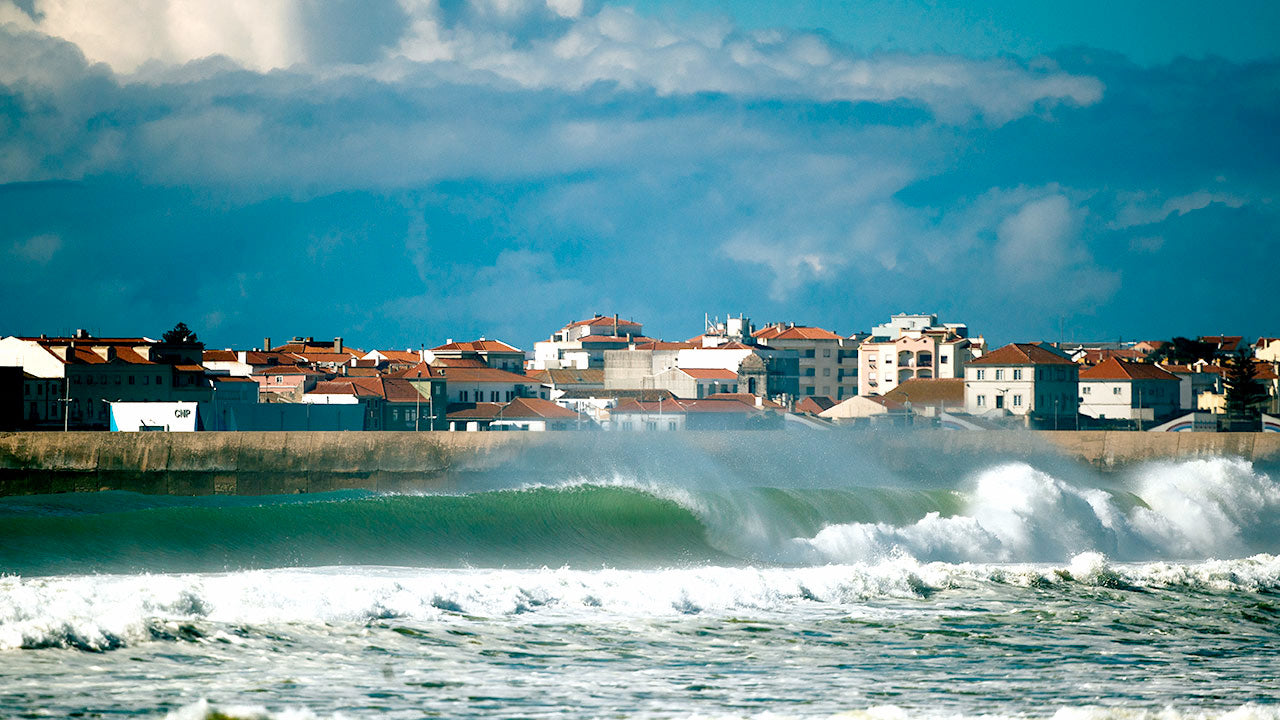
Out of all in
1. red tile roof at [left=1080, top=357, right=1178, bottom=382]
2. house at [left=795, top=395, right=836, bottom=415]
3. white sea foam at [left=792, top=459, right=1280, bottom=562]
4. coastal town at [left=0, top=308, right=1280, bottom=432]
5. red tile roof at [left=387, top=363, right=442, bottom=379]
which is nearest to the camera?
white sea foam at [left=792, top=459, right=1280, bottom=562]

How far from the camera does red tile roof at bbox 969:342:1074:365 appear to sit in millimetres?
80125

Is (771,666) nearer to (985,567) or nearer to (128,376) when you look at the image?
(985,567)

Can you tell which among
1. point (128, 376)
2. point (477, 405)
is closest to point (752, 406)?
point (477, 405)

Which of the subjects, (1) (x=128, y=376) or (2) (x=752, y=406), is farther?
(2) (x=752, y=406)

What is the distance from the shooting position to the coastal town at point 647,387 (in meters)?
66.4

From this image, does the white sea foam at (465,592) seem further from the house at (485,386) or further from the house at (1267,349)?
the house at (1267,349)

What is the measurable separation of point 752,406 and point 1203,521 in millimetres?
50099

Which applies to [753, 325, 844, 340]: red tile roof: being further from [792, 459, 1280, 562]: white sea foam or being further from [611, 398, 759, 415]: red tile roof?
[792, 459, 1280, 562]: white sea foam

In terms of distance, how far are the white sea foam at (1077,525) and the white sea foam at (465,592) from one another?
3.75m

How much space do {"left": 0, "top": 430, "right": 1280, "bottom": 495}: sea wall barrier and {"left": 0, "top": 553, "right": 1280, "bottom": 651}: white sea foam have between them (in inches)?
647

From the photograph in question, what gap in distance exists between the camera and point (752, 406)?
7894 centimetres

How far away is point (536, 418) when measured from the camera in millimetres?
70312

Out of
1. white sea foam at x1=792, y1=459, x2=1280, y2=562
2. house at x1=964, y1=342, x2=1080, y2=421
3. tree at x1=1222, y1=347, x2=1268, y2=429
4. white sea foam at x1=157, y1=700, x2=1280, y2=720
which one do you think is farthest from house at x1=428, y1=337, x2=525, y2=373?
white sea foam at x1=157, y1=700, x2=1280, y2=720

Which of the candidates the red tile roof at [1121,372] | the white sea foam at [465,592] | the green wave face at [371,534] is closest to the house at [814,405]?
the red tile roof at [1121,372]
